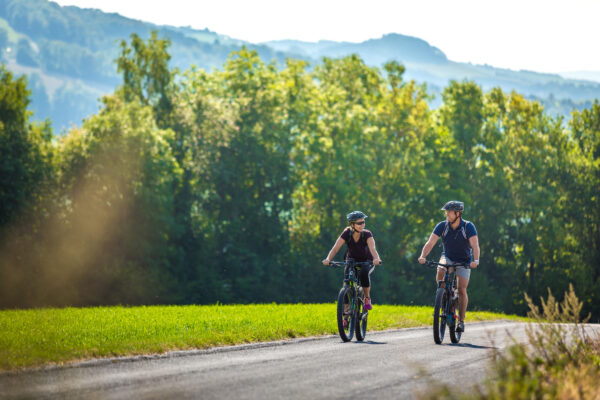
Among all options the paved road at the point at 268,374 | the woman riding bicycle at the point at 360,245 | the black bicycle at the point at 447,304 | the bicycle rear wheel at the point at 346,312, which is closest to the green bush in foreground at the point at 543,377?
the paved road at the point at 268,374

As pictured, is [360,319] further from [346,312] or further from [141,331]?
[141,331]

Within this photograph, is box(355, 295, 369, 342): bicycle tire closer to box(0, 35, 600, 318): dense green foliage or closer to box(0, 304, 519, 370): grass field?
box(0, 304, 519, 370): grass field

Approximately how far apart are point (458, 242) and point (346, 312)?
211 cm

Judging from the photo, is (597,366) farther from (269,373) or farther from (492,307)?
(492,307)

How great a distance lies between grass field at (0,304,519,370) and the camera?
9.93 meters

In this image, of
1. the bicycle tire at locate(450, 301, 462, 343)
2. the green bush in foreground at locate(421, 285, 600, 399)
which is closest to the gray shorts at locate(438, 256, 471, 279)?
the bicycle tire at locate(450, 301, 462, 343)

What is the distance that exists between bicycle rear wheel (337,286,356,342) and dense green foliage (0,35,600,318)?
32396mm

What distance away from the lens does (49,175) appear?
1764 inches

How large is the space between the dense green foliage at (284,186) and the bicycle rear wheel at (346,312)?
3240cm

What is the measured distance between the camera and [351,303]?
12.2 metres

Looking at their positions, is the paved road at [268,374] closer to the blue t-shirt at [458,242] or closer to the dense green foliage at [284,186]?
the blue t-shirt at [458,242]

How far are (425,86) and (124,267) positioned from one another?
29.1 metres

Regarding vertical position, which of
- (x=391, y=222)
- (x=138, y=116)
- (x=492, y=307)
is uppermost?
(x=138, y=116)

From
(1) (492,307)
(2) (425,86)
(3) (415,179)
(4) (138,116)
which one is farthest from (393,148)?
(4) (138,116)
